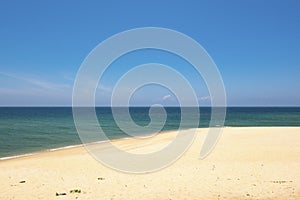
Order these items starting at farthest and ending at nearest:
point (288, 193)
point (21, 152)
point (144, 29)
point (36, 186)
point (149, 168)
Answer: point (21, 152) → point (144, 29) → point (149, 168) → point (36, 186) → point (288, 193)

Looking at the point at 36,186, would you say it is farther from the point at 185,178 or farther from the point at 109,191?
the point at 185,178

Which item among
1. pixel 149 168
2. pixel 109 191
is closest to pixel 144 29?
pixel 149 168

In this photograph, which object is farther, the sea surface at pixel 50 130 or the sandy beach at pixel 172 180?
the sea surface at pixel 50 130

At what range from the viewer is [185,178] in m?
15.6

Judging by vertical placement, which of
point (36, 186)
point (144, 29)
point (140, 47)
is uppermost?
point (144, 29)

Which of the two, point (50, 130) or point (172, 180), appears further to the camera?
point (50, 130)

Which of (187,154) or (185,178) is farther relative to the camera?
(187,154)

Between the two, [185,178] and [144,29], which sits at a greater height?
[144,29]

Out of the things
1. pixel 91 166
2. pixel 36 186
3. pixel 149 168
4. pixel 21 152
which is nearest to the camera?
pixel 36 186

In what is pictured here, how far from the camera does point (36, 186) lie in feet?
47.2

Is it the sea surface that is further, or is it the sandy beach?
the sea surface

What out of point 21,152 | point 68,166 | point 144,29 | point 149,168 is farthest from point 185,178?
point 21,152

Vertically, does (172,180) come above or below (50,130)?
below

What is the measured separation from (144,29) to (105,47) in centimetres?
362
